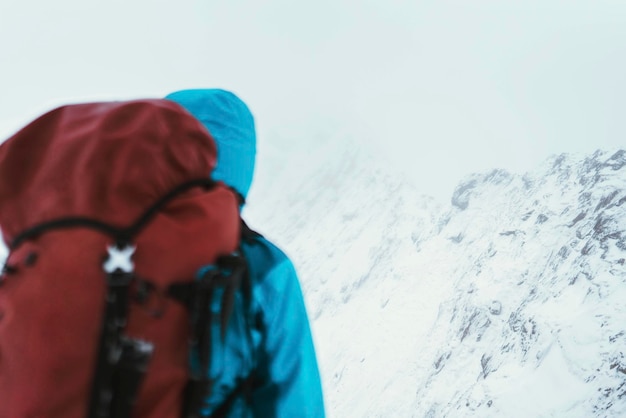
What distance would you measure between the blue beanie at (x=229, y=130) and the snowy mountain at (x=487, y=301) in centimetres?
2627

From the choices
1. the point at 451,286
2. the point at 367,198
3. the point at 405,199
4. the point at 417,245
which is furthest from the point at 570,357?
the point at 367,198

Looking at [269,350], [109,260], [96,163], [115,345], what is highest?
[96,163]

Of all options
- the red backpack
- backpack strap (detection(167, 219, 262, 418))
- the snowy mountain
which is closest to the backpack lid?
the red backpack

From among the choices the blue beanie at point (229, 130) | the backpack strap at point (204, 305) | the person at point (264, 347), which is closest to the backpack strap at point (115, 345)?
the backpack strap at point (204, 305)

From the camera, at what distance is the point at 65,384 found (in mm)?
1298

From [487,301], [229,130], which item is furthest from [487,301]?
[229,130]

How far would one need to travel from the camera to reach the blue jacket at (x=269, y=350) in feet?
5.91

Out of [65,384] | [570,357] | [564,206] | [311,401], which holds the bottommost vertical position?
[570,357]

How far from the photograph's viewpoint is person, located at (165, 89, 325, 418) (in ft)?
5.91

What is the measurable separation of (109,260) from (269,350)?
3.01 feet

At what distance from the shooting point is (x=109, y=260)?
4.30ft

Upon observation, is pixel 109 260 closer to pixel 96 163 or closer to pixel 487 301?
pixel 96 163

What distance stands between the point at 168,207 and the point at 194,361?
1.77 feet

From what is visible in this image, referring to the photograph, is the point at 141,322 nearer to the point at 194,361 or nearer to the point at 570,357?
the point at 194,361
